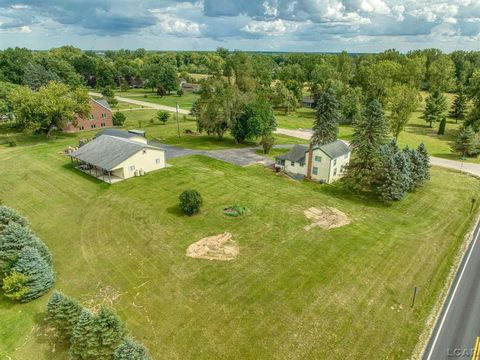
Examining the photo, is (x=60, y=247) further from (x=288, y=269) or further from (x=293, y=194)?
(x=293, y=194)

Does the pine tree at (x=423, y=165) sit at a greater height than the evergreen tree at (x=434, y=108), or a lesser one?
lesser

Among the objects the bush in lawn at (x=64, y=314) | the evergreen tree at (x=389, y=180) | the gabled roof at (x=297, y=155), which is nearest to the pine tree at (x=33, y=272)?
the bush in lawn at (x=64, y=314)

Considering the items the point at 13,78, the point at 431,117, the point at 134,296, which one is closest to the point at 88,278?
the point at 134,296

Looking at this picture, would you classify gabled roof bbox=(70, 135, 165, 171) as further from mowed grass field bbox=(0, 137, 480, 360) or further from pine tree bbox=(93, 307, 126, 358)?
pine tree bbox=(93, 307, 126, 358)

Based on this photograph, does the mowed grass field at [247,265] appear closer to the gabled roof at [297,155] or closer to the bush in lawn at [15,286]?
the bush in lawn at [15,286]

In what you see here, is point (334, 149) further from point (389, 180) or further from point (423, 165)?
point (423, 165)

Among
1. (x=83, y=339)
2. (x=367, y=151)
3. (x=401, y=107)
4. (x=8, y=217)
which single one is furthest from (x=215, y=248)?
(x=401, y=107)
